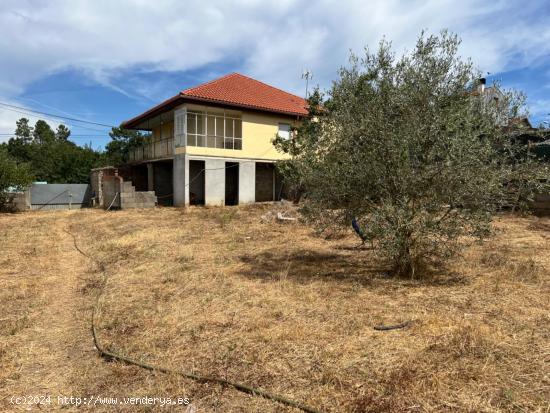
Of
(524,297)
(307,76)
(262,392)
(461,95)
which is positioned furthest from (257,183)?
(262,392)

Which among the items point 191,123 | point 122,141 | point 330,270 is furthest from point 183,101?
point 122,141

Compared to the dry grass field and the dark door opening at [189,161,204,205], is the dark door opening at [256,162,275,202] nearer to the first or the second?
the dark door opening at [189,161,204,205]

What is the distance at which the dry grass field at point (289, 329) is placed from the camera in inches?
129

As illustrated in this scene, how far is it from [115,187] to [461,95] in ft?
57.6

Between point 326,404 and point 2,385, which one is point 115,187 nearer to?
point 2,385

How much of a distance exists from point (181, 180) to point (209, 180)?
54.3 inches

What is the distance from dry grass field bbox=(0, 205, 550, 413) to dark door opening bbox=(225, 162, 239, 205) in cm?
1288

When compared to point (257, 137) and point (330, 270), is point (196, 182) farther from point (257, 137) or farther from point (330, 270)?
point (330, 270)

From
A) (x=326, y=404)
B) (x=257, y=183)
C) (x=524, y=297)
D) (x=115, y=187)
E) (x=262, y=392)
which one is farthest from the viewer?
(x=257, y=183)

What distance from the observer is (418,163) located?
5.83m

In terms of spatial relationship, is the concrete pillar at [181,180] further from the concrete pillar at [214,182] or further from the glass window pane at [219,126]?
the glass window pane at [219,126]

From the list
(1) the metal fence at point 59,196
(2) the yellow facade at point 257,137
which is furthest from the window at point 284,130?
(1) the metal fence at point 59,196

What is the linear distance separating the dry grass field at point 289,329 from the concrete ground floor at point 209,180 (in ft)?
36.2

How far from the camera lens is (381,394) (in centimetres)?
316
